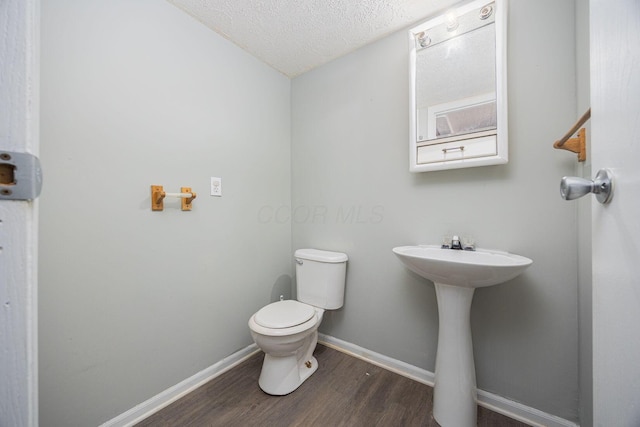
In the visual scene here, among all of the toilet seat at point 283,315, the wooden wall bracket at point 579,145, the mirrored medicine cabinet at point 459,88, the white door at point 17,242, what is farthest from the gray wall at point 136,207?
the wooden wall bracket at point 579,145

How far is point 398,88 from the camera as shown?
4.97 ft

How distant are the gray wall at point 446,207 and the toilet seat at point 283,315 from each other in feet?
1.41

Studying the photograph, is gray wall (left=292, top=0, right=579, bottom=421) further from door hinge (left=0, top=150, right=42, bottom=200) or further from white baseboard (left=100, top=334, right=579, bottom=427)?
door hinge (left=0, top=150, right=42, bottom=200)

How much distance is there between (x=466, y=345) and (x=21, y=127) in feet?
5.16

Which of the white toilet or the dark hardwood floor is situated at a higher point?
the white toilet

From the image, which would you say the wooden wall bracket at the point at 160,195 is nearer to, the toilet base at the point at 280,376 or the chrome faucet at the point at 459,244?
the toilet base at the point at 280,376

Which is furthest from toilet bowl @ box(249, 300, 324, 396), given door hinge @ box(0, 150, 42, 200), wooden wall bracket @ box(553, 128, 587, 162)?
wooden wall bracket @ box(553, 128, 587, 162)

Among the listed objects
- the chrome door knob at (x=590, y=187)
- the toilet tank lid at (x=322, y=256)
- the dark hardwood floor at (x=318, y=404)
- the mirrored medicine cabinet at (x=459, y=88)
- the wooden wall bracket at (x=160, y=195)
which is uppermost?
the mirrored medicine cabinet at (x=459, y=88)

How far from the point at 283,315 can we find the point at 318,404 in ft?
1.58

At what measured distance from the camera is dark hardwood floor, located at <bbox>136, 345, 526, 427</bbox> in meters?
1.15

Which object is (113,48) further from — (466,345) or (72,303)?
(466,345)

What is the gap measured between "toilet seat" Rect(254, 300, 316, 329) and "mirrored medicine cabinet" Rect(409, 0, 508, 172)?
42.0 inches

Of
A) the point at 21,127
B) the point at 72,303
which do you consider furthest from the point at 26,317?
the point at 72,303

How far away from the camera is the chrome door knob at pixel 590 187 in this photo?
15.0 inches
